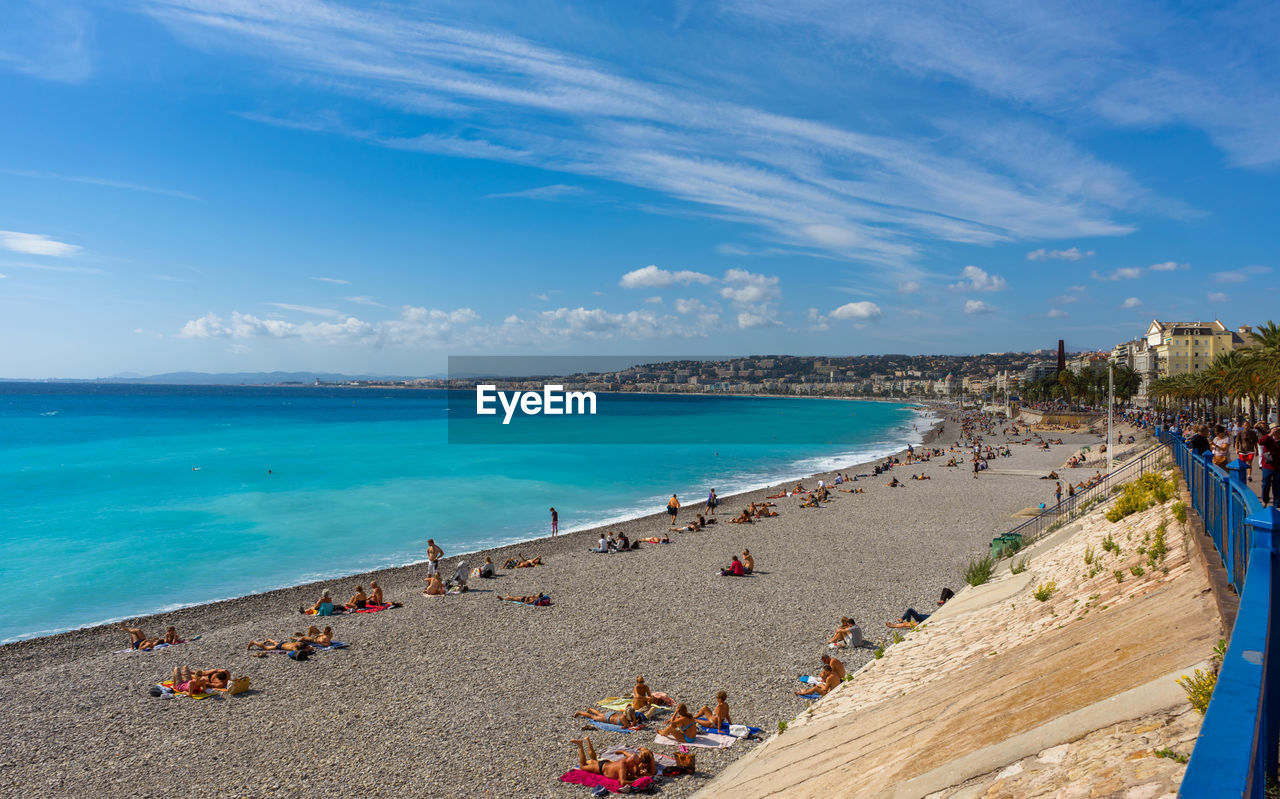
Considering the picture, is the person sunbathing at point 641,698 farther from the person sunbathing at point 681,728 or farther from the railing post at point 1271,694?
the railing post at point 1271,694

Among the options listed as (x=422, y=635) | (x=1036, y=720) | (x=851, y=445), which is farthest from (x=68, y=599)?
(x=851, y=445)

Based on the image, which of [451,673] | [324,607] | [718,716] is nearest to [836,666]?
[718,716]

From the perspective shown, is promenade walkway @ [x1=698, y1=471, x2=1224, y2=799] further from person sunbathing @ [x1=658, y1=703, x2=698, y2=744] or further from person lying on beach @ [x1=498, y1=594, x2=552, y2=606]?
person lying on beach @ [x1=498, y1=594, x2=552, y2=606]

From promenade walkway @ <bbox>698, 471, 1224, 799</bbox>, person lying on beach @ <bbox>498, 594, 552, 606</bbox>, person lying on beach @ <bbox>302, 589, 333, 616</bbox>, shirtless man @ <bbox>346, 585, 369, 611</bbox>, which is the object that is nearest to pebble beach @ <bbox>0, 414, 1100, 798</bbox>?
person lying on beach @ <bbox>498, 594, 552, 606</bbox>

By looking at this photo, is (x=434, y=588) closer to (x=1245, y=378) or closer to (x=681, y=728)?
(x=681, y=728)

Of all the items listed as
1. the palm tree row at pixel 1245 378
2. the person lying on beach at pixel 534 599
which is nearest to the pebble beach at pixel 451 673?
the person lying on beach at pixel 534 599
